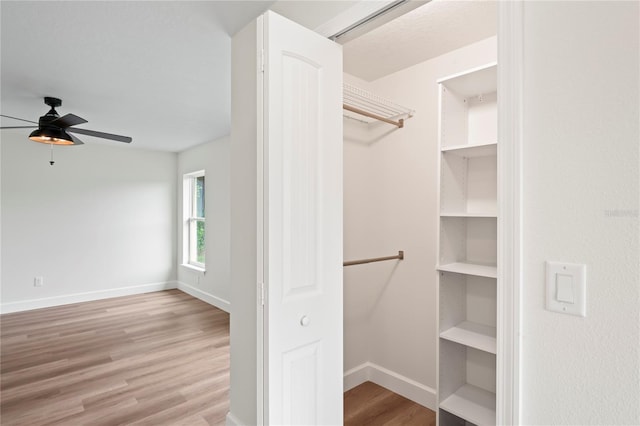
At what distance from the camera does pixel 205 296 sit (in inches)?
209

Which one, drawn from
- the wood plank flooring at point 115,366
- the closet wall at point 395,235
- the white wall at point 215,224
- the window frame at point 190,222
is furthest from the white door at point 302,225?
the window frame at point 190,222

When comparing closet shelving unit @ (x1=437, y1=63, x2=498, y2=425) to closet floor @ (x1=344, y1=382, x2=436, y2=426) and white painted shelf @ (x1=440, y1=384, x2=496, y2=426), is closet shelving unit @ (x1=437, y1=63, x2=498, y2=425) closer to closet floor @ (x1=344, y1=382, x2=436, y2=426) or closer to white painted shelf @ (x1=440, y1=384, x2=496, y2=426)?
white painted shelf @ (x1=440, y1=384, x2=496, y2=426)

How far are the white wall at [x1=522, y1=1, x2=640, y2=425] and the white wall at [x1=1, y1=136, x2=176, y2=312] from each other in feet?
20.0

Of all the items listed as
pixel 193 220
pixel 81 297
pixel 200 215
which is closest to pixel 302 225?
pixel 200 215

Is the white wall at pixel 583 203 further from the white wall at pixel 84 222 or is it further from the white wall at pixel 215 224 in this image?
the white wall at pixel 84 222

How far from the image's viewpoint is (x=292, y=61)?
1333 mm

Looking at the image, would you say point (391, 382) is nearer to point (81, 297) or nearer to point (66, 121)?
point (66, 121)

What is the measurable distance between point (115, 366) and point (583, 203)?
11.9ft

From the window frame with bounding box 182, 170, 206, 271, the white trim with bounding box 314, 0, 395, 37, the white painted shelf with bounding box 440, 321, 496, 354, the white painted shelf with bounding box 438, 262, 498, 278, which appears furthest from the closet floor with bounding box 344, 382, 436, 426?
the window frame with bounding box 182, 170, 206, 271

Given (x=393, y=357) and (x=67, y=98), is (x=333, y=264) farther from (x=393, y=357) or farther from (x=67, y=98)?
(x=67, y=98)

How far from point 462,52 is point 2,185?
19.2ft

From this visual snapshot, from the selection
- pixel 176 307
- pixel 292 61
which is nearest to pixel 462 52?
pixel 292 61

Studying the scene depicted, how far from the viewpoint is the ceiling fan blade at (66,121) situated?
2.79 metres

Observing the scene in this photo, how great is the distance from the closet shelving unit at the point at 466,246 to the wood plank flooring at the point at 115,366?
1590 millimetres
